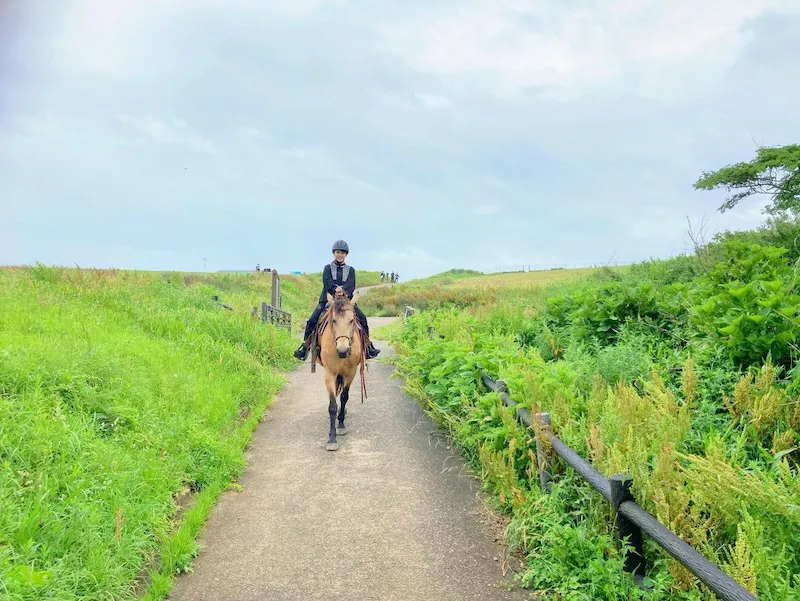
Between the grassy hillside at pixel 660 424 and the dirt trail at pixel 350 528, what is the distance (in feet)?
1.52

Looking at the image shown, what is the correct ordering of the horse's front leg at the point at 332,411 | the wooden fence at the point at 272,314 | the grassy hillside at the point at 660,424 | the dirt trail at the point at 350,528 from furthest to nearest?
the wooden fence at the point at 272,314
the horse's front leg at the point at 332,411
the dirt trail at the point at 350,528
the grassy hillside at the point at 660,424

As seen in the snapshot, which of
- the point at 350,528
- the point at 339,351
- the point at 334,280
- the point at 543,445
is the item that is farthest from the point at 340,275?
the point at 543,445

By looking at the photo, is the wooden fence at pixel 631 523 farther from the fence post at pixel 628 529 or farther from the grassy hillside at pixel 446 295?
the grassy hillside at pixel 446 295

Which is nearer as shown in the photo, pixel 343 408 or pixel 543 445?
pixel 543 445

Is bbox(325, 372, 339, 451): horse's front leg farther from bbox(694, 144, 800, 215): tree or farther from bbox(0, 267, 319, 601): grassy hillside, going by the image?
bbox(694, 144, 800, 215): tree

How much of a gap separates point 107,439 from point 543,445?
179 inches

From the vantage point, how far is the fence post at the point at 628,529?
12.4 ft

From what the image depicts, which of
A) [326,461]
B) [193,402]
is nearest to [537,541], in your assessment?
[326,461]

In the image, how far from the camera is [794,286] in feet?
23.7

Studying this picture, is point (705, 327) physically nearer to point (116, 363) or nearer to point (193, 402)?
point (193, 402)

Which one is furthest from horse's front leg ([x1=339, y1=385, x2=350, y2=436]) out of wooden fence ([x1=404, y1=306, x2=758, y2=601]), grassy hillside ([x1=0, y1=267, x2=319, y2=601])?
wooden fence ([x1=404, y1=306, x2=758, y2=601])

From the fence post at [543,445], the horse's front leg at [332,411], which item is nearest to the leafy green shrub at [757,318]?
the fence post at [543,445]

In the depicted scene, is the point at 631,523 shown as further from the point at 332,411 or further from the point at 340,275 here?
the point at 340,275

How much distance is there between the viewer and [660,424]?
4.86 meters
